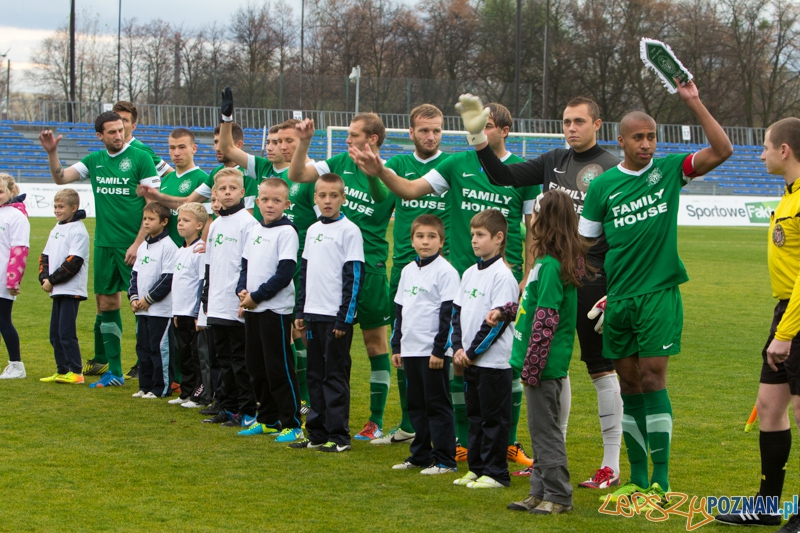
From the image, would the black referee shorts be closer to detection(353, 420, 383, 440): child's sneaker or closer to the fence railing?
detection(353, 420, 383, 440): child's sneaker

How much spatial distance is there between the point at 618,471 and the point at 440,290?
4.89ft

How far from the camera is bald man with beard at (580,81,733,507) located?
459 centimetres

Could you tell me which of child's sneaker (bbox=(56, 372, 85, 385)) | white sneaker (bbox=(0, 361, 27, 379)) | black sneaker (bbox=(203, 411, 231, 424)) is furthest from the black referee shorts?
white sneaker (bbox=(0, 361, 27, 379))

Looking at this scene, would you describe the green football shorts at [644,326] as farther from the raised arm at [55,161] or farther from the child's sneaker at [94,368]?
the child's sneaker at [94,368]

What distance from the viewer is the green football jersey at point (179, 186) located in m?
8.14

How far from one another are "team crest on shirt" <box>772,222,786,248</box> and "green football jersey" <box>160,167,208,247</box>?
516 centimetres

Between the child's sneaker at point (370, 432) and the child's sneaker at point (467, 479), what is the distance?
1249 mm

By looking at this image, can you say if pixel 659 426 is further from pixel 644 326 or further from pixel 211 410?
pixel 211 410

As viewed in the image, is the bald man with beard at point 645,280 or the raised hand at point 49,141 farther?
the raised hand at point 49,141

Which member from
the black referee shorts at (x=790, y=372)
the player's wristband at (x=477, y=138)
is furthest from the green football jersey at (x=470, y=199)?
the black referee shorts at (x=790, y=372)

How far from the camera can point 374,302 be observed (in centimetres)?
638

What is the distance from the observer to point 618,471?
17.1 ft

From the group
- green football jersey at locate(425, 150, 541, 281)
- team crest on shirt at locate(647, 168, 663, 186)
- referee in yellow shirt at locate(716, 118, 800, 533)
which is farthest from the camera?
green football jersey at locate(425, 150, 541, 281)

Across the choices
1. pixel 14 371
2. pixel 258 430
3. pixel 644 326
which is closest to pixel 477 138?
pixel 644 326
